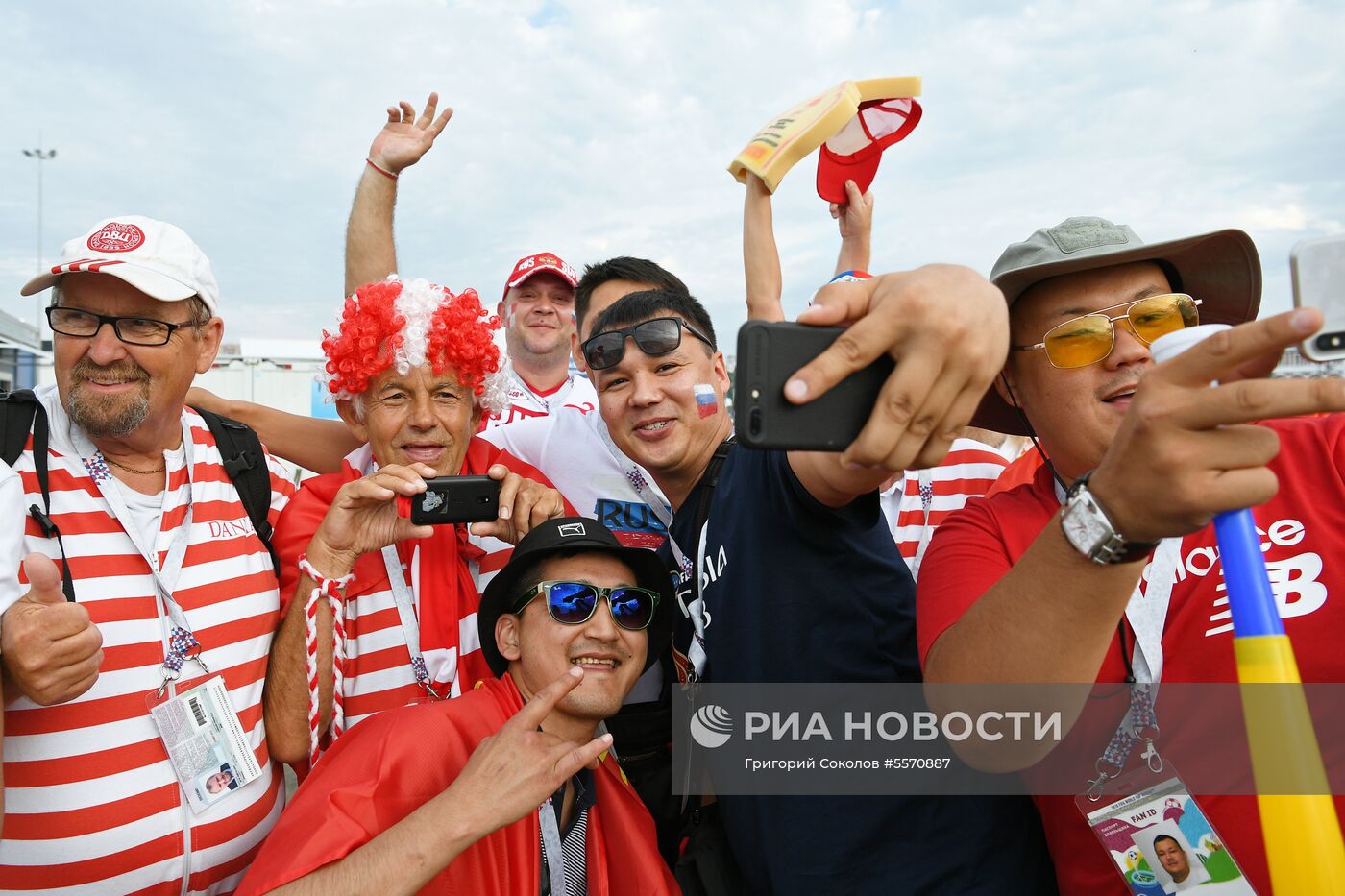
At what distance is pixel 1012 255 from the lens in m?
1.91

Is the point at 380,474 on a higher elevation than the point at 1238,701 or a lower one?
higher

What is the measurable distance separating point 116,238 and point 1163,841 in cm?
324

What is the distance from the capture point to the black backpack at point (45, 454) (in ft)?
6.86

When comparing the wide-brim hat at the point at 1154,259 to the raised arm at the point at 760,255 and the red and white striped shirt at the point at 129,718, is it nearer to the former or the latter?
the raised arm at the point at 760,255

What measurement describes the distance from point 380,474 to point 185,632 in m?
0.68

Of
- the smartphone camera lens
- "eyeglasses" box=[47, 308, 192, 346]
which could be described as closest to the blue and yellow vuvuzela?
the smartphone camera lens

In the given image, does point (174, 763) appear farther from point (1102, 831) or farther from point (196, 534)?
point (1102, 831)

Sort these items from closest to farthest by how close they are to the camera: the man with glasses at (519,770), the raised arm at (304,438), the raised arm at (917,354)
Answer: the raised arm at (917,354) → the man with glasses at (519,770) → the raised arm at (304,438)

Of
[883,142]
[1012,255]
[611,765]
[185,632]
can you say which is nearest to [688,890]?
[611,765]

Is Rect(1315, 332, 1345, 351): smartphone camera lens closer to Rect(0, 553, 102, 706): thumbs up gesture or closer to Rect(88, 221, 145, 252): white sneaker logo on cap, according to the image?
Rect(0, 553, 102, 706): thumbs up gesture

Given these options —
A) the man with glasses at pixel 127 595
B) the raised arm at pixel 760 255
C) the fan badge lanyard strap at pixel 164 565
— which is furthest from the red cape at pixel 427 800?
the raised arm at pixel 760 255

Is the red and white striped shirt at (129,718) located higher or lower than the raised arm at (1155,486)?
lower

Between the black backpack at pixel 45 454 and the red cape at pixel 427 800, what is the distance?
2.62ft

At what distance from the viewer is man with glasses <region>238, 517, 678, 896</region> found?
74.5 inches
